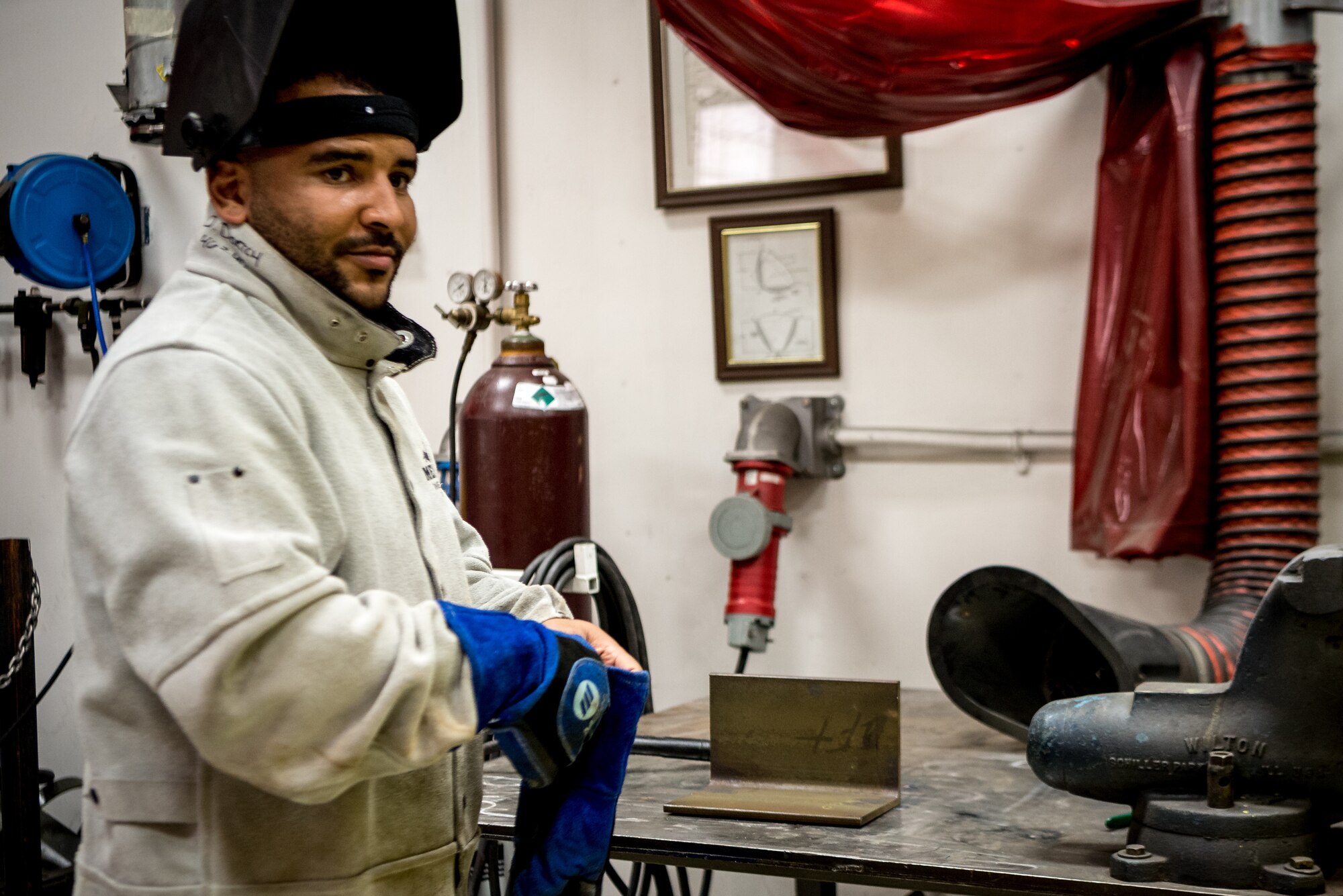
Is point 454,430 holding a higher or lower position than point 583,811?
higher

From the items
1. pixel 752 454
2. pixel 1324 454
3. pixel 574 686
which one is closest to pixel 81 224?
pixel 752 454

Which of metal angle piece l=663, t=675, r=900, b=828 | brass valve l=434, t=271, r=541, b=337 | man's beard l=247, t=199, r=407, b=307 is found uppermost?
brass valve l=434, t=271, r=541, b=337

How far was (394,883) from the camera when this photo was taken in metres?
1.05

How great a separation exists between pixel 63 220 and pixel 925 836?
2537 millimetres

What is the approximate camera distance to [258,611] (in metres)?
0.81

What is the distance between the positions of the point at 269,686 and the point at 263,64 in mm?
505

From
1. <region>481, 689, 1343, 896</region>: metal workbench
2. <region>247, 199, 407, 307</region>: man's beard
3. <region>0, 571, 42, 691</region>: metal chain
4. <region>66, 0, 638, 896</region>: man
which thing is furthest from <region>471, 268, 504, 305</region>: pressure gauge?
<region>247, 199, 407, 307</region>: man's beard

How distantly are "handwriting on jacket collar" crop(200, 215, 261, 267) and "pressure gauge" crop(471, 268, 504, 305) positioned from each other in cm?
128

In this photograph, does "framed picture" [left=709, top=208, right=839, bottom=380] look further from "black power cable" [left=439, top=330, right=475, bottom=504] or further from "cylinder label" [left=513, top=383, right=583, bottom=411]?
"black power cable" [left=439, top=330, right=475, bottom=504]

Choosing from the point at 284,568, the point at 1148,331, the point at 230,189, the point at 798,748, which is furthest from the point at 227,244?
the point at 1148,331

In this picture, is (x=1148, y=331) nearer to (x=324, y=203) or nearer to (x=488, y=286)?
(x=488, y=286)

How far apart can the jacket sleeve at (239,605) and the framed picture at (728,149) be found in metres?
1.83

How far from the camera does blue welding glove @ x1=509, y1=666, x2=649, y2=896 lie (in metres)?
1.11

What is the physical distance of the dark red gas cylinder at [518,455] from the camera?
234 cm
